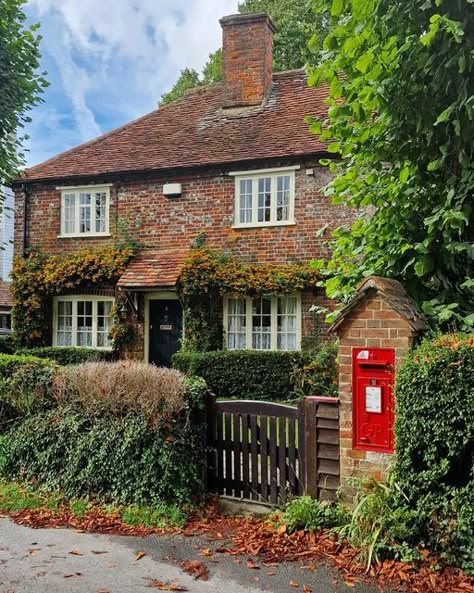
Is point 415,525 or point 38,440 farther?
point 38,440

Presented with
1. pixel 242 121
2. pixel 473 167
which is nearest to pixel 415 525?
pixel 473 167

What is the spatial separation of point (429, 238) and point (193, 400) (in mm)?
2932

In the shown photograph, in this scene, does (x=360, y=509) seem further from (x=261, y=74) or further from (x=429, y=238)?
(x=261, y=74)

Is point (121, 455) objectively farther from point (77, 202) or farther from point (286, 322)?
point (77, 202)

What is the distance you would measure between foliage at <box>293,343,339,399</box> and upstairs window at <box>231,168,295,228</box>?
380 centimetres

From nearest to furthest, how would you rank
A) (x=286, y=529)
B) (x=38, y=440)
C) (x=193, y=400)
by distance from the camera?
(x=286, y=529) → (x=193, y=400) → (x=38, y=440)

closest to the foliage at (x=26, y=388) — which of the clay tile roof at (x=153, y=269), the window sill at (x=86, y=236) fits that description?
the clay tile roof at (x=153, y=269)

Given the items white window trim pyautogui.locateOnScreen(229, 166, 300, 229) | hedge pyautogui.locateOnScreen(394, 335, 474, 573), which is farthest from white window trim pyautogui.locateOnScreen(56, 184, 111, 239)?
hedge pyautogui.locateOnScreen(394, 335, 474, 573)

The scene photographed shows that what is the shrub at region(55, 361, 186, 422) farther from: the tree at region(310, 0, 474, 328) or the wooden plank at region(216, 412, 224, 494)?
the tree at region(310, 0, 474, 328)

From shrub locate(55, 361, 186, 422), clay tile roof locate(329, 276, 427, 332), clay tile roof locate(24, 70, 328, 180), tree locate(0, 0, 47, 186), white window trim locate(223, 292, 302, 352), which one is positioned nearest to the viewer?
clay tile roof locate(329, 276, 427, 332)

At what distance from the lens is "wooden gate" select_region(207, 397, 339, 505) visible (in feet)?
17.1

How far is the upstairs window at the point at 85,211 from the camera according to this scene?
16.4 m

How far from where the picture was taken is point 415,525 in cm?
422

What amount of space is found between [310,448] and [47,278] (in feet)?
40.3
